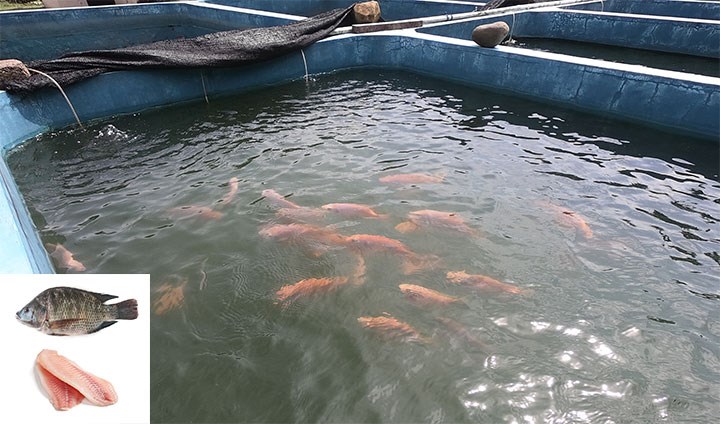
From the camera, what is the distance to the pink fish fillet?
5.63 ft

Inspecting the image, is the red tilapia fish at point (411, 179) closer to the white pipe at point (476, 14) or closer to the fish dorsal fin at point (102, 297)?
the fish dorsal fin at point (102, 297)

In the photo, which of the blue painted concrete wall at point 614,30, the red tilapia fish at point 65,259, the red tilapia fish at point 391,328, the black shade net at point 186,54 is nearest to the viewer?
the red tilapia fish at point 391,328

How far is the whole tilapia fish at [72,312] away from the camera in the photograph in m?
1.88

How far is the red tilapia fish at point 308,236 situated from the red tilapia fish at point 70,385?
11.1ft

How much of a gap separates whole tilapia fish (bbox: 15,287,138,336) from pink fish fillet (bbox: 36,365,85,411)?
0.25m

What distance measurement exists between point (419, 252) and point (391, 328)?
125 centimetres

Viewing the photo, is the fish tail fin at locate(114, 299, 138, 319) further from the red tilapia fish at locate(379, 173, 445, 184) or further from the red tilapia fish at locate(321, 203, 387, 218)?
the red tilapia fish at locate(379, 173, 445, 184)

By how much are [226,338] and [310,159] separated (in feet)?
12.7

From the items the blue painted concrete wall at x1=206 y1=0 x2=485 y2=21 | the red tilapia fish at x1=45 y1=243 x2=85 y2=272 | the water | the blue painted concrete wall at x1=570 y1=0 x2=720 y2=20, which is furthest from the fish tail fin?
the blue painted concrete wall at x1=570 y1=0 x2=720 y2=20

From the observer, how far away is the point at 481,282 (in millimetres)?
4512

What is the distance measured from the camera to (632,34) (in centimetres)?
1317

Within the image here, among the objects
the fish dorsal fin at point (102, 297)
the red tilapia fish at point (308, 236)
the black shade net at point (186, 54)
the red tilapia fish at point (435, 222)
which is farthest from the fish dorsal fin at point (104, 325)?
the black shade net at point (186, 54)

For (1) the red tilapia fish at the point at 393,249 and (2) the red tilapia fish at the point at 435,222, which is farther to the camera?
(2) the red tilapia fish at the point at 435,222

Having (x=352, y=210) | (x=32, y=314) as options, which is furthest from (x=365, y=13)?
(x=32, y=314)
